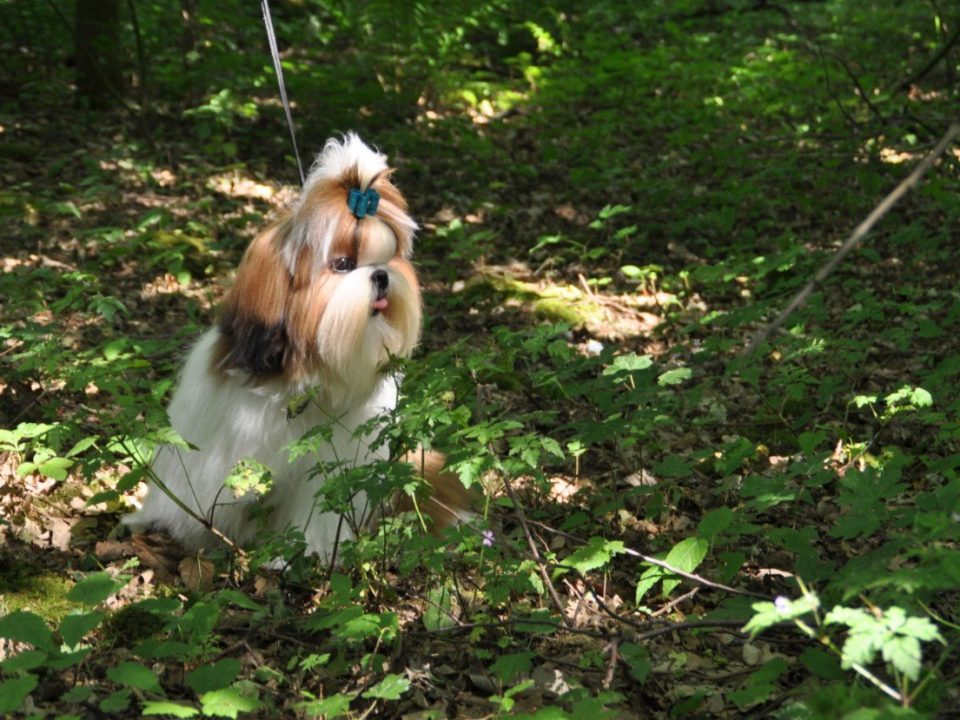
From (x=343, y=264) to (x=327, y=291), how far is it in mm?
127

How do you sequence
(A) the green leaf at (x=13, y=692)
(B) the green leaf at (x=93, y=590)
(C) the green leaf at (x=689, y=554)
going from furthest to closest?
1. (C) the green leaf at (x=689, y=554)
2. (B) the green leaf at (x=93, y=590)
3. (A) the green leaf at (x=13, y=692)

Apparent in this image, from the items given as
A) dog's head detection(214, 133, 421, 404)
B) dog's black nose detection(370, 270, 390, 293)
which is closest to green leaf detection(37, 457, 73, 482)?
dog's head detection(214, 133, 421, 404)

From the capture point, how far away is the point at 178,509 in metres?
3.86

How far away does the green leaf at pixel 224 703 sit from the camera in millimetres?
2186

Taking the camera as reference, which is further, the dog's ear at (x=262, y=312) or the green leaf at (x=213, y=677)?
the dog's ear at (x=262, y=312)

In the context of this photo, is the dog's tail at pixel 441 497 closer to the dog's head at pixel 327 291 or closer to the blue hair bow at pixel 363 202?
the dog's head at pixel 327 291

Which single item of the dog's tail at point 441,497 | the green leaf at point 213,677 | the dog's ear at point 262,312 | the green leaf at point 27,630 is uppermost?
the dog's ear at point 262,312

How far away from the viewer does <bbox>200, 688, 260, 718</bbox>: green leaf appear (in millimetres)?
2186

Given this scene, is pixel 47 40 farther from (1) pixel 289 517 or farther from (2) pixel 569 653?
(2) pixel 569 653

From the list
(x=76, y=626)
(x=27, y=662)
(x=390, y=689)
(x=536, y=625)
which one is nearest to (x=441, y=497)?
(x=536, y=625)

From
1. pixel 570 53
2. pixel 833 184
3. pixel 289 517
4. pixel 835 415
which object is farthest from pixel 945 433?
pixel 570 53

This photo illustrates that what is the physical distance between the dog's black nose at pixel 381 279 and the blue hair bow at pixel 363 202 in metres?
0.20

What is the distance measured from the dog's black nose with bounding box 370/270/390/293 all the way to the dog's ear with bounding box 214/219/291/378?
0.30m

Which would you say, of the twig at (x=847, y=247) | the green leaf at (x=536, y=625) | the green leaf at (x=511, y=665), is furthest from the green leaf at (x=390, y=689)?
the twig at (x=847, y=247)
